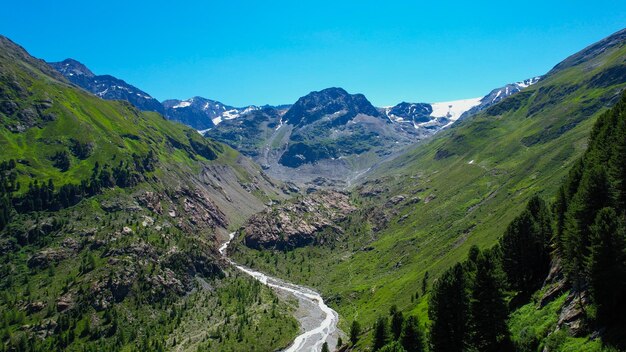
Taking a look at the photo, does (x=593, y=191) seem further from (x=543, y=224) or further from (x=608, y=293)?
(x=543, y=224)

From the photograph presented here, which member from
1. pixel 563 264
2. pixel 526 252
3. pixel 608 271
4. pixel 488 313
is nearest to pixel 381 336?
pixel 526 252

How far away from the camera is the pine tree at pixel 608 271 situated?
50.9 metres

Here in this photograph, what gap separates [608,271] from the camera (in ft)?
170

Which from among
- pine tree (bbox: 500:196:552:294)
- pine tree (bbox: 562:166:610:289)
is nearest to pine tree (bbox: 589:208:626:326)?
pine tree (bbox: 562:166:610:289)

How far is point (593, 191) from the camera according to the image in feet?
221

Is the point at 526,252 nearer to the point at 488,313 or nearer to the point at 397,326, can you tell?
the point at 488,313

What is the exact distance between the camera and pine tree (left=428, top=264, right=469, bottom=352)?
74000mm

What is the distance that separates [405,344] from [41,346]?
151742 millimetres

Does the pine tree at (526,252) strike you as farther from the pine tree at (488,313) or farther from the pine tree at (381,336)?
the pine tree at (381,336)

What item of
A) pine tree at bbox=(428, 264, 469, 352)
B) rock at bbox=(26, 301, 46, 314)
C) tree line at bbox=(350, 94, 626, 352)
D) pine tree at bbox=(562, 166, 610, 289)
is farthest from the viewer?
rock at bbox=(26, 301, 46, 314)

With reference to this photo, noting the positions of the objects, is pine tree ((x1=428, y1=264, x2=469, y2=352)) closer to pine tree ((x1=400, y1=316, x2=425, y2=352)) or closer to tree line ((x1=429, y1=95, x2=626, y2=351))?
tree line ((x1=429, y1=95, x2=626, y2=351))

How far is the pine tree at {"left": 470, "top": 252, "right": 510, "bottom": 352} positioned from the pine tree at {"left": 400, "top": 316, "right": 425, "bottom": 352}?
50.4 feet

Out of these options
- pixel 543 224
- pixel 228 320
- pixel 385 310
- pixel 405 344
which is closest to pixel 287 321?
pixel 228 320

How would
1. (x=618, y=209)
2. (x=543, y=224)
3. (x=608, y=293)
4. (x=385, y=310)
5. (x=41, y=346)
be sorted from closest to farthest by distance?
1. (x=608, y=293)
2. (x=618, y=209)
3. (x=543, y=224)
4. (x=41, y=346)
5. (x=385, y=310)
